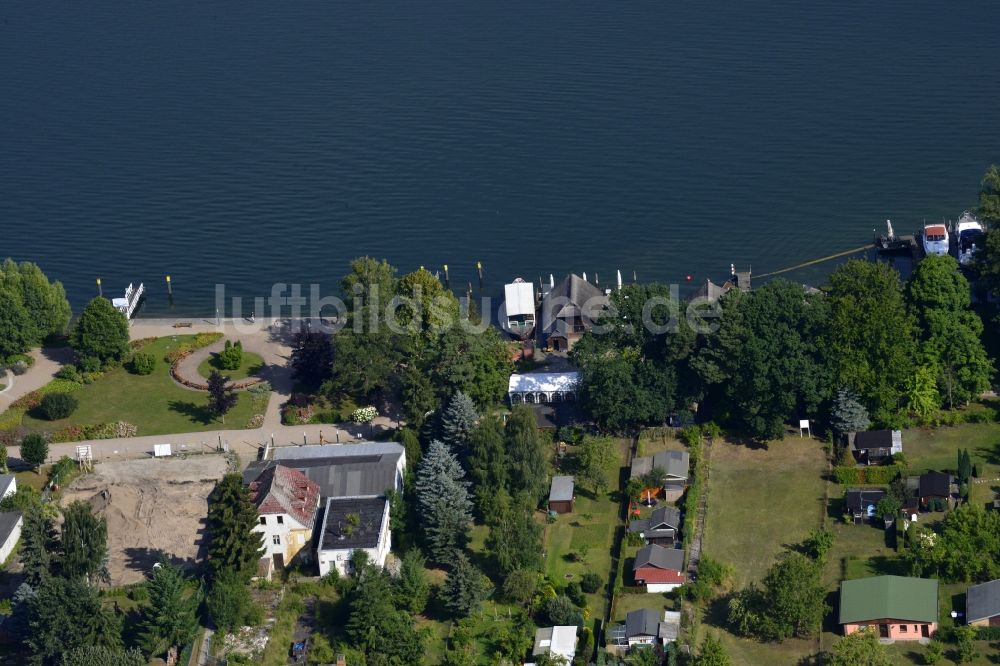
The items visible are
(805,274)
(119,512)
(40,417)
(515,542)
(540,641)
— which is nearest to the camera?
(540,641)

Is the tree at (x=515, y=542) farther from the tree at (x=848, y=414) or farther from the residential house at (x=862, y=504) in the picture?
the tree at (x=848, y=414)

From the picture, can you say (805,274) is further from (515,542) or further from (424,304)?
(515,542)

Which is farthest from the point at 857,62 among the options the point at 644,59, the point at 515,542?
the point at 515,542

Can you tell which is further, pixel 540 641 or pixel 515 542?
pixel 515 542

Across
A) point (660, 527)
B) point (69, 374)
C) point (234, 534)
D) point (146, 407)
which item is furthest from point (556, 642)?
point (69, 374)

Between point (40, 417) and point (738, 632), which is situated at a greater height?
point (40, 417)

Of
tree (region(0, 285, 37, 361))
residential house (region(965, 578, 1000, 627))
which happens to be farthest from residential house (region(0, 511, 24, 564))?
residential house (region(965, 578, 1000, 627))

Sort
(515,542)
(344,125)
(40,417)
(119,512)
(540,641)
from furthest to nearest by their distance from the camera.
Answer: (344,125), (40,417), (119,512), (515,542), (540,641)

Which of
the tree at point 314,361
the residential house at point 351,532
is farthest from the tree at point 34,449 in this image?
the residential house at point 351,532
